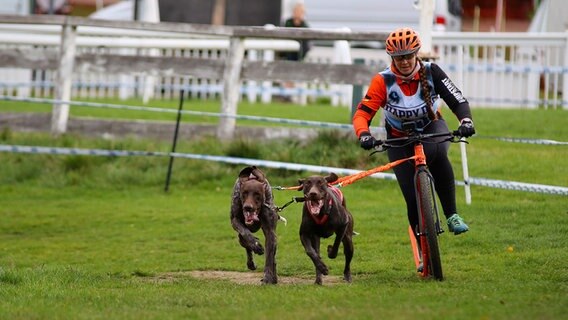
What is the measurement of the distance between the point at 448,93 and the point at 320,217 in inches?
55.6

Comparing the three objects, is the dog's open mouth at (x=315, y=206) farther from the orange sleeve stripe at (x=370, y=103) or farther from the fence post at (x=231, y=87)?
the fence post at (x=231, y=87)

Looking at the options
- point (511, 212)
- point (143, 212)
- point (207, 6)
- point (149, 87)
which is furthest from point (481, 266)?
point (207, 6)

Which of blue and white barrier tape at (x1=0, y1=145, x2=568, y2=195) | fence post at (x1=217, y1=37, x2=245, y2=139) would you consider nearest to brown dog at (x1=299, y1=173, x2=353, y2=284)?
blue and white barrier tape at (x1=0, y1=145, x2=568, y2=195)

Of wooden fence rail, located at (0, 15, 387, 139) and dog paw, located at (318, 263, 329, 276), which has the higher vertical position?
wooden fence rail, located at (0, 15, 387, 139)

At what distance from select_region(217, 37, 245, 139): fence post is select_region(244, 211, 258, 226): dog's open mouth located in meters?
9.00

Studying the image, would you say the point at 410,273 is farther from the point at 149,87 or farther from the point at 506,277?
the point at 149,87

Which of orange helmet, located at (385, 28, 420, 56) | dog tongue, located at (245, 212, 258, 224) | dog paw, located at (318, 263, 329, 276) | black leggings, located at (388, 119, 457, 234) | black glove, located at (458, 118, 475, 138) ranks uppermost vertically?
orange helmet, located at (385, 28, 420, 56)

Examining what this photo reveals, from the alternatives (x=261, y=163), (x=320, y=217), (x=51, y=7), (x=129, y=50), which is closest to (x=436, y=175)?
(x=320, y=217)

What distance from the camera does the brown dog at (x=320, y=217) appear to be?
33.8 ft

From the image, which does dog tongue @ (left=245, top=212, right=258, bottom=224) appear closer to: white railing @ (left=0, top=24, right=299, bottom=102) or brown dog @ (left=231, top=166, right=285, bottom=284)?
brown dog @ (left=231, top=166, right=285, bottom=284)

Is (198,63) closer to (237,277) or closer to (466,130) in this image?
(237,277)

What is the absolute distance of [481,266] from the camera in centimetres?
1162

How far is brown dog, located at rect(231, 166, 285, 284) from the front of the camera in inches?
415

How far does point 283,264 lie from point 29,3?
80.1 feet
